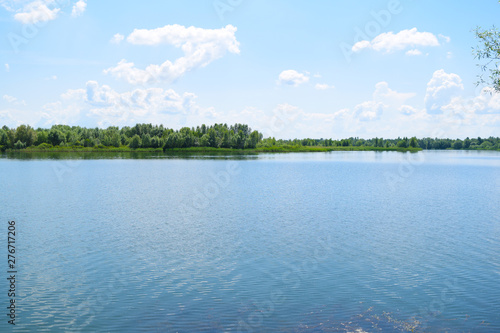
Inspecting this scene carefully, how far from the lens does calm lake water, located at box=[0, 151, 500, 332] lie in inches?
630

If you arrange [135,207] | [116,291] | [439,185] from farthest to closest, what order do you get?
1. [439,185]
2. [135,207]
3. [116,291]

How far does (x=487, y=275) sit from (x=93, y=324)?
20059 mm

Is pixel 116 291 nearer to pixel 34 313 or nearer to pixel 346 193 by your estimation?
pixel 34 313

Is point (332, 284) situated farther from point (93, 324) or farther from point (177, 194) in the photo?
point (177, 194)

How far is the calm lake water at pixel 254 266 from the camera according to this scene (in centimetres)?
1600

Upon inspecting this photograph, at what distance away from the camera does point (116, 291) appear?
61.8ft

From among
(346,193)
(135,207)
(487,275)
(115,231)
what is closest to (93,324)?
(115,231)

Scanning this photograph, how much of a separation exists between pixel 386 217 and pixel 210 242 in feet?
62.7

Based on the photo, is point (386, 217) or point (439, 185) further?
point (439, 185)

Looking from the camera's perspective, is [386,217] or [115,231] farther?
[386,217]

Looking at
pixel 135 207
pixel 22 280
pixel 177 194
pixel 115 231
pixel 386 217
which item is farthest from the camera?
pixel 177 194

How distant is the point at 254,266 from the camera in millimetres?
22719

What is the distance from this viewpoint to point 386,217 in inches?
1506

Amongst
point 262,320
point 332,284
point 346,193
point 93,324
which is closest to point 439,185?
point 346,193
